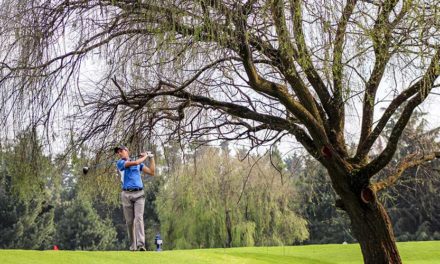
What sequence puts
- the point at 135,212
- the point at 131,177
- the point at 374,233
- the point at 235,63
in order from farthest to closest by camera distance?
the point at 135,212, the point at 131,177, the point at 235,63, the point at 374,233

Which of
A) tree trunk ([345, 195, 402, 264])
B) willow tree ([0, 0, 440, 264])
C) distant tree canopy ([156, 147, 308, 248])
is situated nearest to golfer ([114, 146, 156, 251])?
willow tree ([0, 0, 440, 264])

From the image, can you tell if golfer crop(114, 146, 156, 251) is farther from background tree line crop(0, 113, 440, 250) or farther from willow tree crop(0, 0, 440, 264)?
willow tree crop(0, 0, 440, 264)

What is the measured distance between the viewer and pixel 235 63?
577cm

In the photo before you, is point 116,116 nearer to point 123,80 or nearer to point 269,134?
point 123,80

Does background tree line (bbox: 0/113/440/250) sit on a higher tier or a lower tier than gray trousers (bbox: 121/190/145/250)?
higher

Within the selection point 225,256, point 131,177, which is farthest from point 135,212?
point 225,256

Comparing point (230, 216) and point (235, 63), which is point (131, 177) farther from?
point (230, 216)

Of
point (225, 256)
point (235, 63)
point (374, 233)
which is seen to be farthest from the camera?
point (225, 256)

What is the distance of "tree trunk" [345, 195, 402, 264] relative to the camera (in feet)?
18.2

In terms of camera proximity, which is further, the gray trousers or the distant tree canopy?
the distant tree canopy

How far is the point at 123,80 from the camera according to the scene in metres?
5.24

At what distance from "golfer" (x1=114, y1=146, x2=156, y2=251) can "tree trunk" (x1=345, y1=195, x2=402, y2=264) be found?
2.19 m

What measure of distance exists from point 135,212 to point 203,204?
17068mm

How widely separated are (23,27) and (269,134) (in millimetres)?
3090
